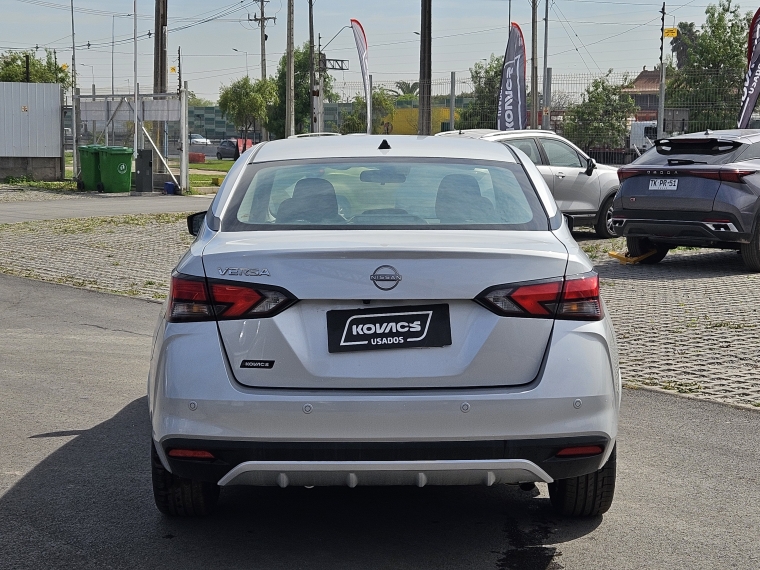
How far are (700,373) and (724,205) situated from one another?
5293mm

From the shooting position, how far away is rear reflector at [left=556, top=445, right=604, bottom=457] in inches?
155

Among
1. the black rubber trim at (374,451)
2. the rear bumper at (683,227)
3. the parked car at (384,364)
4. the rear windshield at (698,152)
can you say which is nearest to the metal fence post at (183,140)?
the rear bumper at (683,227)

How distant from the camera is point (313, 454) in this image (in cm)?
379

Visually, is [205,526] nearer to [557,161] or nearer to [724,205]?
[724,205]

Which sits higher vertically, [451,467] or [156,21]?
[156,21]

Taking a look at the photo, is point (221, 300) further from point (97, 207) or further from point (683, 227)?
point (97, 207)

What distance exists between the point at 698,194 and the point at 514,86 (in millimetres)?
16316

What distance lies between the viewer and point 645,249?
14.3m

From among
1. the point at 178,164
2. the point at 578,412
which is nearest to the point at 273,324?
the point at 578,412

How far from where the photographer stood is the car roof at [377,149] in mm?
4965

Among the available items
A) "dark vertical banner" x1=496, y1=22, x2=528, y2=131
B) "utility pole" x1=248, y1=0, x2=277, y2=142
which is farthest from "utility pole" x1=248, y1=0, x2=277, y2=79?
"dark vertical banner" x1=496, y1=22, x2=528, y2=131

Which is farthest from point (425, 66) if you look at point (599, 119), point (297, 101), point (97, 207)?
point (297, 101)

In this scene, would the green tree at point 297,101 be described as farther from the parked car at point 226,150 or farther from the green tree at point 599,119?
the green tree at point 599,119

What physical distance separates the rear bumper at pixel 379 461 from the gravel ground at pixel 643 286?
137 inches
